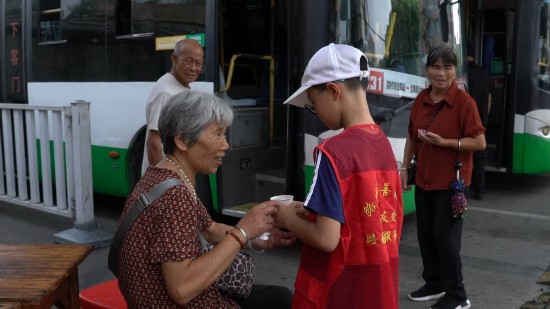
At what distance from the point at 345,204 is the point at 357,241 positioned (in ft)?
0.42

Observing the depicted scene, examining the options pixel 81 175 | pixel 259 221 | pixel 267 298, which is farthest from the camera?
pixel 81 175

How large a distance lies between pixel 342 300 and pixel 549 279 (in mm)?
3490

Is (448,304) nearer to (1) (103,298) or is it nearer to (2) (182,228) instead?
(1) (103,298)

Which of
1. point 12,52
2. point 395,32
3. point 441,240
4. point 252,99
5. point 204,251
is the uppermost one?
point 395,32

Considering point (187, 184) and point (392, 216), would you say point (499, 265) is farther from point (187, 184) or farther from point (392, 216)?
point (187, 184)

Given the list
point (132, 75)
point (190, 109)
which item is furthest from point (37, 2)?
point (190, 109)

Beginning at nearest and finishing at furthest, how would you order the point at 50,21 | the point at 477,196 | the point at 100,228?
the point at 100,228 → the point at 50,21 → the point at 477,196

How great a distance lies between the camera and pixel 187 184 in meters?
2.03

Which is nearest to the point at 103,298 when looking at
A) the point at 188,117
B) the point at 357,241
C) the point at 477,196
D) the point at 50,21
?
the point at 188,117

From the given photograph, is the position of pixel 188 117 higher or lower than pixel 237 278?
higher

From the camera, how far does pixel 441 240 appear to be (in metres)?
3.75

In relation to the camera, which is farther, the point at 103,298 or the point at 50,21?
the point at 50,21

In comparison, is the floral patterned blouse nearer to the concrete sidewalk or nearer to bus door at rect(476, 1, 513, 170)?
the concrete sidewalk

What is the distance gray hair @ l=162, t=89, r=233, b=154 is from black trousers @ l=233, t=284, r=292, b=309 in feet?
2.32
